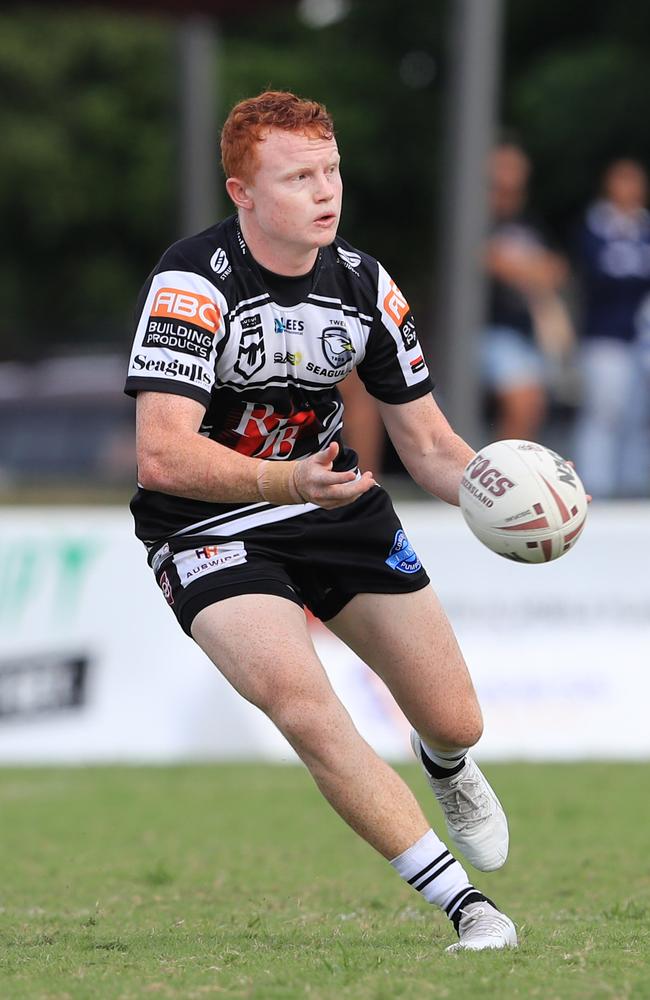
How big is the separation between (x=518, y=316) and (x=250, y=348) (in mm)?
7516

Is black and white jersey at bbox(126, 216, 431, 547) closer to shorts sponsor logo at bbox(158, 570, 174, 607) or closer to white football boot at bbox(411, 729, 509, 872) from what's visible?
shorts sponsor logo at bbox(158, 570, 174, 607)

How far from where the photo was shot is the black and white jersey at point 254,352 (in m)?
5.14

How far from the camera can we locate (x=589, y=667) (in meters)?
11.0

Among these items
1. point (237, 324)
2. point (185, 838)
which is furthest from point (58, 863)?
point (237, 324)

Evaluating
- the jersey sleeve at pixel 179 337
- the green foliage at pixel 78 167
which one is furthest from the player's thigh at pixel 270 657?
the green foliage at pixel 78 167

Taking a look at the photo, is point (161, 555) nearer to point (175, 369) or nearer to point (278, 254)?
point (175, 369)

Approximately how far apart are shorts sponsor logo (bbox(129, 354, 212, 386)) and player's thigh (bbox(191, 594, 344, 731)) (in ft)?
2.21

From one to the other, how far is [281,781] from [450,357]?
13.2 feet

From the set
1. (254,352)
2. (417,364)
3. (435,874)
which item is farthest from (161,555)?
(435,874)

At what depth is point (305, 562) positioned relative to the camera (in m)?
5.46

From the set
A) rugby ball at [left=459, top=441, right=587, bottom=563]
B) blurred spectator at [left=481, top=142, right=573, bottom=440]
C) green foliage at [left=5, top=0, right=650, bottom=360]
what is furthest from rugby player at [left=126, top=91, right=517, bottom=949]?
green foliage at [left=5, top=0, right=650, bottom=360]

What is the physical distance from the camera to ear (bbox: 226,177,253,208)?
5.36m

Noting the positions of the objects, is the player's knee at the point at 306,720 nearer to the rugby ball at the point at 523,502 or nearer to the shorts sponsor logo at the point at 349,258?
the rugby ball at the point at 523,502

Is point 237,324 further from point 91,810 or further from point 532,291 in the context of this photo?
point 532,291
